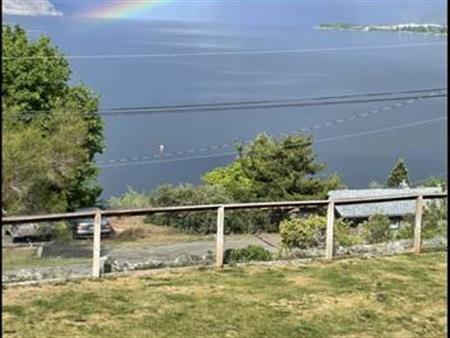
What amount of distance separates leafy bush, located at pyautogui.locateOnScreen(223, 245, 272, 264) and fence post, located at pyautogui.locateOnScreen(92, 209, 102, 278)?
159 centimetres

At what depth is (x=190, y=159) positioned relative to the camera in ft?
268

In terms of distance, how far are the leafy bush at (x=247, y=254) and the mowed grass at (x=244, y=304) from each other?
0.33 metres

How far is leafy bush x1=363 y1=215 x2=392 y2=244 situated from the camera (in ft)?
35.7

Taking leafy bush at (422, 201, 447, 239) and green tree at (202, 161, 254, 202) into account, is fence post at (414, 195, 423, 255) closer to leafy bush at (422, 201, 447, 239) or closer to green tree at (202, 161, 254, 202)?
leafy bush at (422, 201, 447, 239)

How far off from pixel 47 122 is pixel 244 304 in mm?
28246

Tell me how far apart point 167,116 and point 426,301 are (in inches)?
Answer: 3864

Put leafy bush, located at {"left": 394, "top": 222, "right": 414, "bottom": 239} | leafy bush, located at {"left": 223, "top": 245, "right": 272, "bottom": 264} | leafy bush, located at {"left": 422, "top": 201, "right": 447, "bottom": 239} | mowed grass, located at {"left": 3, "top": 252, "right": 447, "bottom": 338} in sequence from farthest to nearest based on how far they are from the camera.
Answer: leafy bush, located at {"left": 394, "top": 222, "right": 414, "bottom": 239}
leafy bush, located at {"left": 422, "top": 201, "right": 447, "bottom": 239}
leafy bush, located at {"left": 223, "top": 245, "right": 272, "bottom": 264}
mowed grass, located at {"left": 3, "top": 252, "right": 447, "bottom": 338}

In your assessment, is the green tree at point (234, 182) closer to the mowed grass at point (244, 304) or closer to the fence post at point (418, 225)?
the fence post at point (418, 225)

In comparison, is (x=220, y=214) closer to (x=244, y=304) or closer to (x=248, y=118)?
(x=244, y=304)

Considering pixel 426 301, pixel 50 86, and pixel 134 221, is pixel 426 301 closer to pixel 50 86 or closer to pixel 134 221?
pixel 134 221

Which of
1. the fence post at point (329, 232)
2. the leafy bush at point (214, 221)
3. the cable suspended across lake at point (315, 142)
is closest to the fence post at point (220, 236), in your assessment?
the leafy bush at point (214, 221)

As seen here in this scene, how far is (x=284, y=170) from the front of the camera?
44781 millimetres

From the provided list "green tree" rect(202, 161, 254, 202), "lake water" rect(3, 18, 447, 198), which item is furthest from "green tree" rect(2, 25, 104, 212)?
"lake water" rect(3, 18, 447, 198)

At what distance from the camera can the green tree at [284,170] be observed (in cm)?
4425
